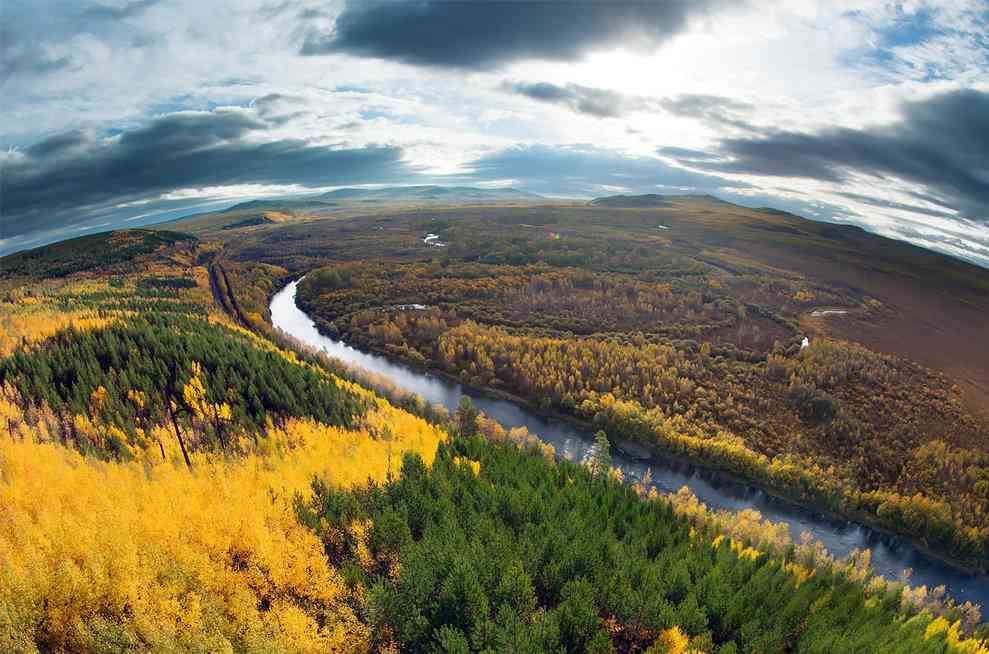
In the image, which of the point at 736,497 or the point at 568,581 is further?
the point at 736,497

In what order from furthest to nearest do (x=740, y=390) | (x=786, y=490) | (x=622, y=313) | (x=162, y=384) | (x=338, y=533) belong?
(x=622, y=313)
(x=740, y=390)
(x=786, y=490)
(x=162, y=384)
(x=338, y=533)

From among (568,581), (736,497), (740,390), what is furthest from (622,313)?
(568,581)

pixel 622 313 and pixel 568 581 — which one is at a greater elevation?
pixel 622 313

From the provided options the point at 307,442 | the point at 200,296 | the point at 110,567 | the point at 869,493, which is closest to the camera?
the point at 110,567

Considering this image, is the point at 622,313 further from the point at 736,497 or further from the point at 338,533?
the point at 338,533

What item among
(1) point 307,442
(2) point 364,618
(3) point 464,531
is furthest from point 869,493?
(1) point 307,442

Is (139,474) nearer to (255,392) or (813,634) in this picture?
(255,392)
